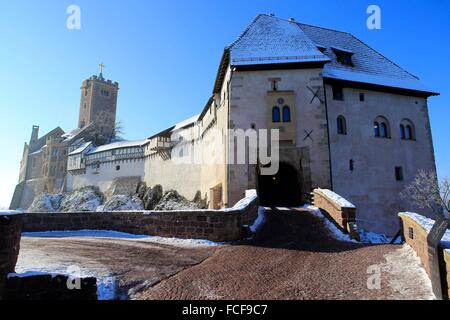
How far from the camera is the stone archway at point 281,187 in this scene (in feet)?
58.9

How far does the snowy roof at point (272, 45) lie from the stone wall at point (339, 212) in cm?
874

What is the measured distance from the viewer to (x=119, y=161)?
143 ft

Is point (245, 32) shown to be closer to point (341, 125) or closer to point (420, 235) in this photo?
point (341, 125)

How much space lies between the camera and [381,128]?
2044cm

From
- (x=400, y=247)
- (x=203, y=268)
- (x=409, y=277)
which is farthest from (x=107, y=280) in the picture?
(x=400, y=247)

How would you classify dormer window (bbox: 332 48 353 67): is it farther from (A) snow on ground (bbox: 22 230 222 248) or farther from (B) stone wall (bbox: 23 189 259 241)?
(A) snow on ground (bbox: 22 230 222 248)

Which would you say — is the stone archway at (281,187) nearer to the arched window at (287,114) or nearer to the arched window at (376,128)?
the arched window at (287,114)

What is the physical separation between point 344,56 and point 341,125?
5.86 metres

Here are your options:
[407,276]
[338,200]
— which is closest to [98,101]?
[338,200]

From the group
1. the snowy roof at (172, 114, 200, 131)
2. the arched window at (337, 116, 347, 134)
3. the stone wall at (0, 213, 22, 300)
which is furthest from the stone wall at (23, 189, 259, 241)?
the snowy roof at (172, 114, 200, 131)

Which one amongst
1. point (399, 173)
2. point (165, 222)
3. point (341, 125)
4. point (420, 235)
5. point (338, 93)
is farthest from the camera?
point (399, 173)

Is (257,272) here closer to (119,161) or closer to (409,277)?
(409,277)

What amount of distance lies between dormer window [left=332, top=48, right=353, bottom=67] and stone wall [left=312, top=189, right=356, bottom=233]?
12.3 meters

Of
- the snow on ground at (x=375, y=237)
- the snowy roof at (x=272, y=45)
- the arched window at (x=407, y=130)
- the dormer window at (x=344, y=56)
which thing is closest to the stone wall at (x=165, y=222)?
the snow on ground at (x=375, y=237)
